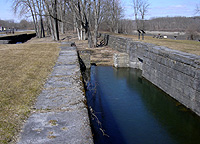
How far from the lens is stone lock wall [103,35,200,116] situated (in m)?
6.75

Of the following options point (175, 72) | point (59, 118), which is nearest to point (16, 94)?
point (59, 118)

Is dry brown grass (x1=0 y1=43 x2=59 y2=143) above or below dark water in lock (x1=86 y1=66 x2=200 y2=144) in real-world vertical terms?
above

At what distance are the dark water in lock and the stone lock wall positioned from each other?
0.35 meters

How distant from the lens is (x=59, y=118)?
271 centimetres

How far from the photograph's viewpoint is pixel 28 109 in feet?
9.98

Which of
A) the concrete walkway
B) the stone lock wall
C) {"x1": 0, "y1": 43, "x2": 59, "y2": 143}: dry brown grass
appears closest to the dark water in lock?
the stone lock wall

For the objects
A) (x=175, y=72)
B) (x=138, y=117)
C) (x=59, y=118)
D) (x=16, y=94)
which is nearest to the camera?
(x=59, y=118)

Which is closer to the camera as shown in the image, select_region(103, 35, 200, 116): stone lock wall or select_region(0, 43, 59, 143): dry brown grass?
select_region(0, 43, 59, 143): dry brown grass

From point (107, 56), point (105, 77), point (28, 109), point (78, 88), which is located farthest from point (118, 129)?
point (107, 56)

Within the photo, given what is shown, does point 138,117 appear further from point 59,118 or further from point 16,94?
point 59,118

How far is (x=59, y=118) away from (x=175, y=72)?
6.47 meters

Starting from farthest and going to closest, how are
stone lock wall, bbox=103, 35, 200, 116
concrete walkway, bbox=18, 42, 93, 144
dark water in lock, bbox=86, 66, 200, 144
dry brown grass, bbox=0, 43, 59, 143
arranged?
1. stone lock wall, bbox=103, 35, 200, 116
2. dark water in lock, bbox=86, 66, 200, 144
3. dry brown grass, bbox=0, 43, 59, 143
4. concrete walkway, bbox=18, 42, 93, 144

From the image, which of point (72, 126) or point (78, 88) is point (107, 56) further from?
point (72, 126)

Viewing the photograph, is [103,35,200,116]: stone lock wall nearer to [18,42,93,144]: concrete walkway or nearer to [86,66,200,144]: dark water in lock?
[86,66,200,144]: dark water in lock
